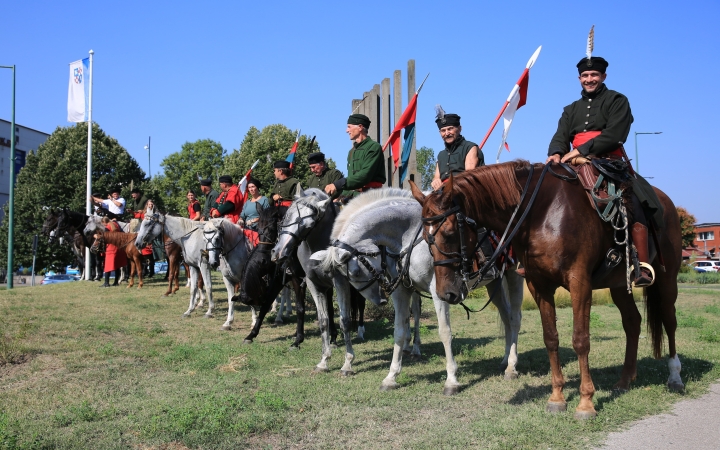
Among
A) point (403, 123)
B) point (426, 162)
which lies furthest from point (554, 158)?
point (426, 162)

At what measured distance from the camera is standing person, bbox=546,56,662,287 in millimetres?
5668

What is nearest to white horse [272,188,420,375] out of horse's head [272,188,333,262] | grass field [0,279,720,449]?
horse's head [272,188,333,262]

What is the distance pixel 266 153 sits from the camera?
3731 cm

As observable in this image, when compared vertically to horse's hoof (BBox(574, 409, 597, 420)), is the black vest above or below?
above

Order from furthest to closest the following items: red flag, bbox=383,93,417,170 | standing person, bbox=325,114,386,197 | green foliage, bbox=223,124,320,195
A: green foliage, bbox=223,124,320,195 → red flag, bbox=383,93,417,170 → standing person, bbox=325,114,386,197

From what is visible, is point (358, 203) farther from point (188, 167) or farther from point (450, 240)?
point (188, 167)

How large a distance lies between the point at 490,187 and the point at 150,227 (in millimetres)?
10964

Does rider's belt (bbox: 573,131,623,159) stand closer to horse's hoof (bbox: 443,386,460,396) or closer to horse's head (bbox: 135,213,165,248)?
horse's hoof (bbox: 443,386,460,396)

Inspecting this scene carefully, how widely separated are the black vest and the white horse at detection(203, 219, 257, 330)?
510cm

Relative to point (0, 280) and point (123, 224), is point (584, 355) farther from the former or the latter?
point (0, 280)

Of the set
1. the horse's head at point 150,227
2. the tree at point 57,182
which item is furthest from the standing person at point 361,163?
the tree at point 57,182

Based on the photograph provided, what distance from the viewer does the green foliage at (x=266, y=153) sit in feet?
117

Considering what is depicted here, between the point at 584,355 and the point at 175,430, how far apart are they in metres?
3.62

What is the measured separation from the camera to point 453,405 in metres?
5.88
